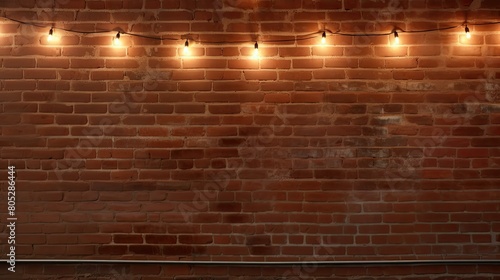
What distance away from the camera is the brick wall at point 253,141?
8.66ft

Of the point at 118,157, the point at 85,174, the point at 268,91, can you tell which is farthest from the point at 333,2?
the point at 85,174

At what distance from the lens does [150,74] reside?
2.66m

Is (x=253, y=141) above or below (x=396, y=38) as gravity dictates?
below

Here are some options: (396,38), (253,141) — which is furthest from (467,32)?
(253,141)

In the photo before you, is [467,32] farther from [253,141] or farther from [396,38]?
[253,141]

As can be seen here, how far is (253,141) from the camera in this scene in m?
2.65

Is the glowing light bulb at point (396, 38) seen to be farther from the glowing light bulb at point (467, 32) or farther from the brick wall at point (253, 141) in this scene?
the glowing light bulb at point (467, 32)

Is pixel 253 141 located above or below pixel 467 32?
below

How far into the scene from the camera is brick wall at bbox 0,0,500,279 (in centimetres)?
264

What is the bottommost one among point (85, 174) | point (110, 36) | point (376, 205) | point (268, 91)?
point (376, 205)

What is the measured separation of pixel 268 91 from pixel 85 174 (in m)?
1.48

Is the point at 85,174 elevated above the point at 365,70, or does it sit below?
below

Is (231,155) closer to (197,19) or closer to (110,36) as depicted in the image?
(197,19)

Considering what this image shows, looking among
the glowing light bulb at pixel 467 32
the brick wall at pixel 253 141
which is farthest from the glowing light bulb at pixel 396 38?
the glowing light bulb at pixel 467 32
